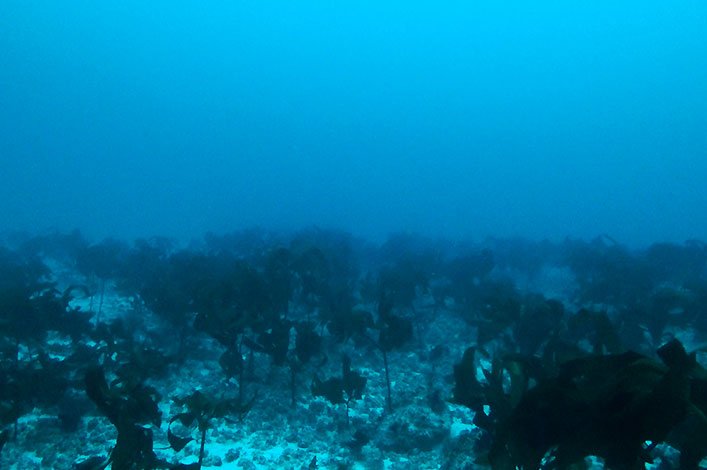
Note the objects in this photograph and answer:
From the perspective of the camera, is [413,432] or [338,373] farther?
[338,373]

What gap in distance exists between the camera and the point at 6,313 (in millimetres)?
10609

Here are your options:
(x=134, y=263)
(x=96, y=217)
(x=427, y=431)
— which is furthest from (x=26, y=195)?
(x=427, y=431)

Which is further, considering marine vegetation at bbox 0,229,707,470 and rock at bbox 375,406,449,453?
rock at bbox 375,406,449,453

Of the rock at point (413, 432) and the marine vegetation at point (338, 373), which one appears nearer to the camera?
the marine vegetation at point (338, 373)

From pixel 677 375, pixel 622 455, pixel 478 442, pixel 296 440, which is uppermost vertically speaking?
pixel 677 375

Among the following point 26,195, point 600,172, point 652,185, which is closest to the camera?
point 26,195

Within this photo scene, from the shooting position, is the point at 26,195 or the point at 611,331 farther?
the point at 26,195

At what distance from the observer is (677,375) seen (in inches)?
127

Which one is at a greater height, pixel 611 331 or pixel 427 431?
pixel 611 331

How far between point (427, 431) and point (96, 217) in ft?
329

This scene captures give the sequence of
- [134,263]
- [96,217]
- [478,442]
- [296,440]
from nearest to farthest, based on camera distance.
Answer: [478,442] < [296,440] < [134,263] < [96,217]

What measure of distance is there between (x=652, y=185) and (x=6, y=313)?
197 m

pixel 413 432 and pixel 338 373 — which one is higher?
pixel 413 432

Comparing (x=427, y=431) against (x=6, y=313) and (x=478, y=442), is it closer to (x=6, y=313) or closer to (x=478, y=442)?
(x=478, y=442)
